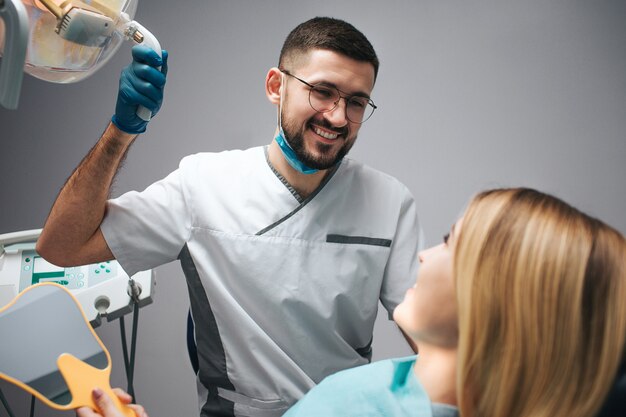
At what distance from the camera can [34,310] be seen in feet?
3.51

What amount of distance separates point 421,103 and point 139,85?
4.09 feet

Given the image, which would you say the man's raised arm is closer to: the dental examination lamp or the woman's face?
the dental examination lamp

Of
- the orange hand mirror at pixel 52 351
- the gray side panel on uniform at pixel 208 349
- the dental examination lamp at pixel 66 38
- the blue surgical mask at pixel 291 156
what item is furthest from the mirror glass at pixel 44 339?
the blue surgical mask at pixel 291 156

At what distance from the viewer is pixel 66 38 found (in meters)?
0.88

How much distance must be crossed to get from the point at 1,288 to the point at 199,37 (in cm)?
114

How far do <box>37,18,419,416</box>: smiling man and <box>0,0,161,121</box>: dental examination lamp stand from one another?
390 mm

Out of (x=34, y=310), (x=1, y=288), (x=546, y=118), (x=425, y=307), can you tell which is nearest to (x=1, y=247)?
(x=1, y=288)

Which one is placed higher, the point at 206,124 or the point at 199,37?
the point at 199,37

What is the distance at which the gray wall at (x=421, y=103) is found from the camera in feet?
6.70

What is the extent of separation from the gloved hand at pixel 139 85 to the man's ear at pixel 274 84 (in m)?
0.35

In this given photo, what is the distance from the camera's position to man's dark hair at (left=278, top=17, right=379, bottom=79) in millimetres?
1324

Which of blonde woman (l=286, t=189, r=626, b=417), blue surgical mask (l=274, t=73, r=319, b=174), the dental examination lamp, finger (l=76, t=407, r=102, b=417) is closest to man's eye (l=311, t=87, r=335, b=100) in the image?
blue surgical mask (l=274, t=73, r=319, b=174)

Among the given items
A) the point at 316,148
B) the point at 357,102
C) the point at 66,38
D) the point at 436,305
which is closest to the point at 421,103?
the point at 357,102

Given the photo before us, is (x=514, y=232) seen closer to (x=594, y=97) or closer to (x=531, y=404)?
(x=531, y=404)
